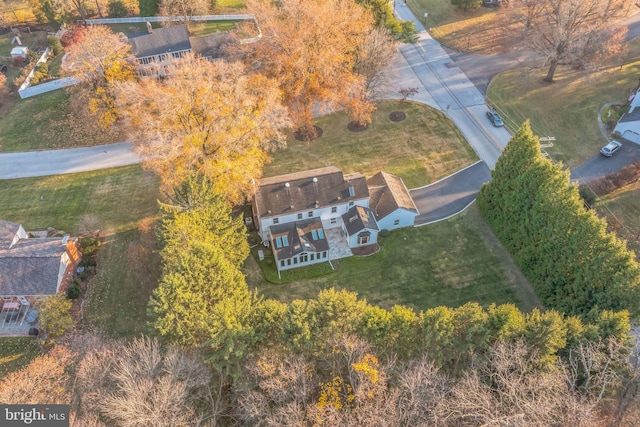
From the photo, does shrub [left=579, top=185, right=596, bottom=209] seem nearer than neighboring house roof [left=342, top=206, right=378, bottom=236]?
No

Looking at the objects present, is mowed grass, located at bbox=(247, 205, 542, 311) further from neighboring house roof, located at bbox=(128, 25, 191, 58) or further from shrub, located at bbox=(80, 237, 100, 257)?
neighboring house roof, located at bbox=(128, 25, 191, 58)

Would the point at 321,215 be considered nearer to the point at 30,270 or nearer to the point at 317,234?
the point at 317,234

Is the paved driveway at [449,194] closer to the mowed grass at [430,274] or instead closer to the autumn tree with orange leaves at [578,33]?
the mowed grass at [430,274]

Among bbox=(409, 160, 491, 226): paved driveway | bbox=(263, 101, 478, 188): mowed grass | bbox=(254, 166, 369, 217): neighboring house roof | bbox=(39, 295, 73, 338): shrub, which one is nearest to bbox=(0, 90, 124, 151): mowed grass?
bbox=(263, 101, 478, 188): mowed grass

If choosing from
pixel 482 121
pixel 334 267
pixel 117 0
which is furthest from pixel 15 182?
pixel 482 121

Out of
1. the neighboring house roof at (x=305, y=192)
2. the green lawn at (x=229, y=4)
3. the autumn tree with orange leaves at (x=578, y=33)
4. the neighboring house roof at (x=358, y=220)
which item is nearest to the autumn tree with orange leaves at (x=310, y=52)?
the neighboring house roof at (x=305, y=192)

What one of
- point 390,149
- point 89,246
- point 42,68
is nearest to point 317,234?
point 390,149
